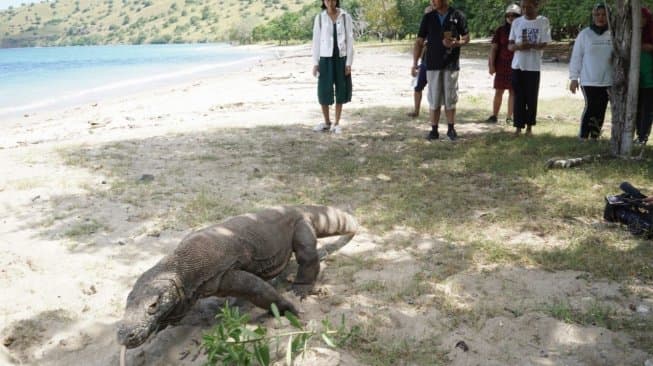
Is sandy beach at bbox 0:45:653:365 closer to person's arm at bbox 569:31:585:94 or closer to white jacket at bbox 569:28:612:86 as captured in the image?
person's arm at bbox 569:31:585:94

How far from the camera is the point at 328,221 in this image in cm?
430

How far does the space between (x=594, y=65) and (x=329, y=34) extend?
156 inches

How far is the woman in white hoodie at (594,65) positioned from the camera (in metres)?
7.33

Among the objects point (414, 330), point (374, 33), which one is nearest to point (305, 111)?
point (414, 330)

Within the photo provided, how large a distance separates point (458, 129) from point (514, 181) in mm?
3243

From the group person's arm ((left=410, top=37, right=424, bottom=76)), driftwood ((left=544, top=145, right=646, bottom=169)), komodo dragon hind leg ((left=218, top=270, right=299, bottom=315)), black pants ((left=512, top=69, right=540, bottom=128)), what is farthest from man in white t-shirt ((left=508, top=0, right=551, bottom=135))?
komodo dragon hind leg ((left=218, top=270, right=299, bottom=315))

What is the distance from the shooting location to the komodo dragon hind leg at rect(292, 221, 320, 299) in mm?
3699

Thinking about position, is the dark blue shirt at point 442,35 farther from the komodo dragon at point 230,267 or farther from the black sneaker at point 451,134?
the komodo dragon at point 230,267

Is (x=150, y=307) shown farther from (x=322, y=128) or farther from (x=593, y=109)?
(x=593, y=109)

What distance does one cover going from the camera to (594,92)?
7.55m

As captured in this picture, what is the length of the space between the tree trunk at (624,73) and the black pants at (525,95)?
4.19 ft

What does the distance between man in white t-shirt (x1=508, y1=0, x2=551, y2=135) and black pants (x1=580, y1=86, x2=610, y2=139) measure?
71cm

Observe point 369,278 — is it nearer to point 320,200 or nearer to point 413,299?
point 413,299

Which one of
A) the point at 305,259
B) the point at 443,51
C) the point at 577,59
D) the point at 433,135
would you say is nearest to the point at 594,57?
the point at 577,59
